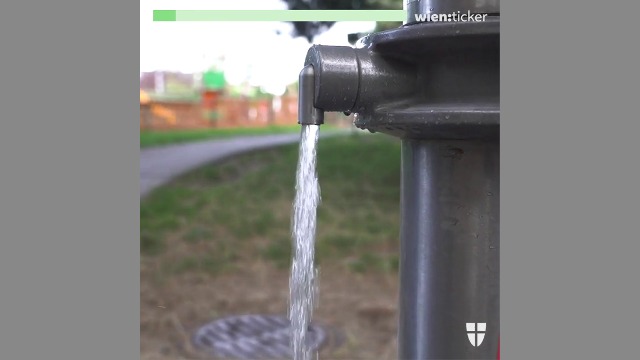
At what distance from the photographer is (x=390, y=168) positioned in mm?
4387

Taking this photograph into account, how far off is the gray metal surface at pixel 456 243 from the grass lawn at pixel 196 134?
321 cm

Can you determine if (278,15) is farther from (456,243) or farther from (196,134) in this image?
(196,134)

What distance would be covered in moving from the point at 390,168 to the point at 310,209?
11.4 ft

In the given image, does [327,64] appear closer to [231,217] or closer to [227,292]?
[227,292]

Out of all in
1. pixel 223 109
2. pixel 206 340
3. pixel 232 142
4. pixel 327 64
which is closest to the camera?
pixel 327 64

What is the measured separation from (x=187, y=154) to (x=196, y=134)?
0.51ft

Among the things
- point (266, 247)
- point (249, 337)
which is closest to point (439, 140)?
point (249, 337)

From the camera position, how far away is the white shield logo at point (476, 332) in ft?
3.03

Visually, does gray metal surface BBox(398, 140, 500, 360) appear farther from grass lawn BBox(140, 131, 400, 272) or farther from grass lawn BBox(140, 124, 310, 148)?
grass lawn BBox(140, 124, 310, 148)

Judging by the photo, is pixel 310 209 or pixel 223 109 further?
pixel 223 109

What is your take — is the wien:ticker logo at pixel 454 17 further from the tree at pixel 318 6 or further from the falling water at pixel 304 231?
the tree at pixel 318 6

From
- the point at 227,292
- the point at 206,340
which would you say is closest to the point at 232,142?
the point at 227,292

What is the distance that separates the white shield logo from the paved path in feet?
9.53

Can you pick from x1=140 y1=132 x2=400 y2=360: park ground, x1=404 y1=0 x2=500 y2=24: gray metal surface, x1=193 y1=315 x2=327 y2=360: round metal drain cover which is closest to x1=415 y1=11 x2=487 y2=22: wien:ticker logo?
x1=404 y1=0 x2=500 y2=24: gray metal surface
